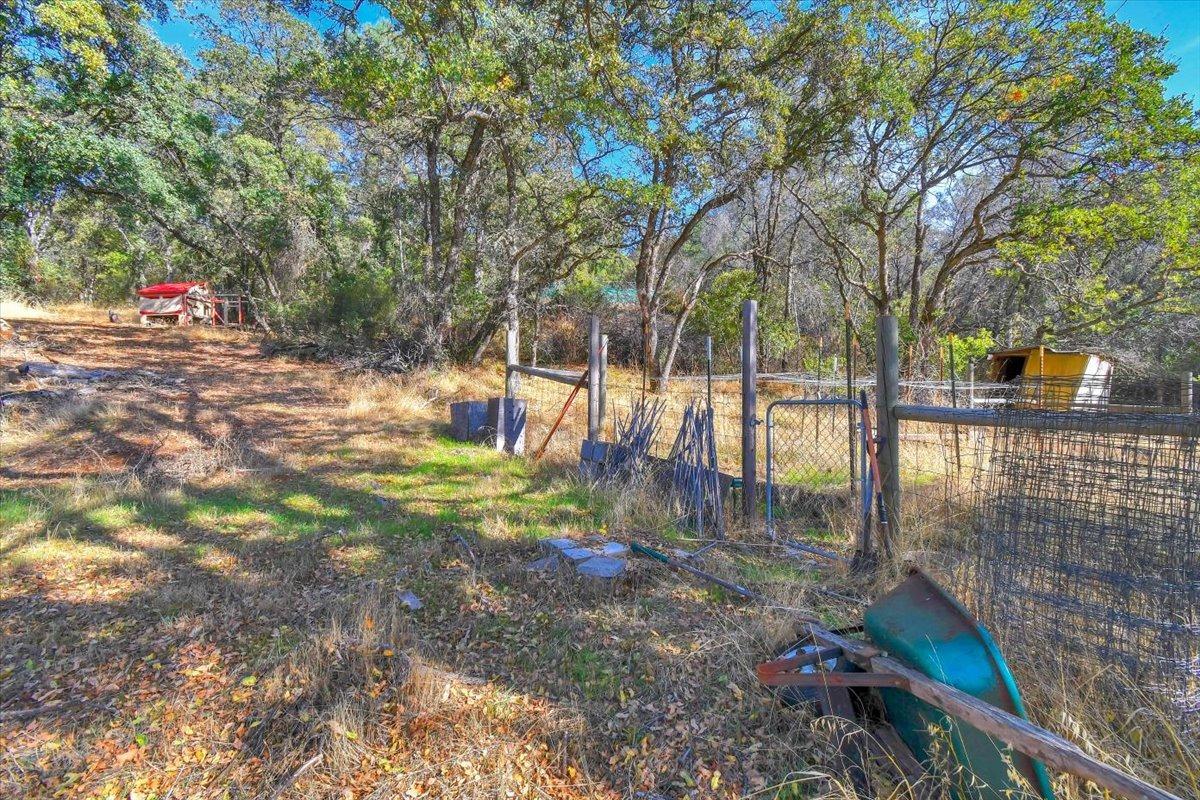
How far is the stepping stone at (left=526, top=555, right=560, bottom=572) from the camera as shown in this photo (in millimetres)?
3682

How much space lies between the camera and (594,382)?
6.36 m

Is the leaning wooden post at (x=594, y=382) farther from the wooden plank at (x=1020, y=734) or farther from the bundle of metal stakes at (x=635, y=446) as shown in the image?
the wooden plank at (x=1020, y=734)

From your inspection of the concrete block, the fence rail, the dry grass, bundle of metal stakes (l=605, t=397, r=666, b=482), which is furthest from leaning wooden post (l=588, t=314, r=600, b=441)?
the fence rail

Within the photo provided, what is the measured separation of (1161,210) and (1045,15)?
166 inches

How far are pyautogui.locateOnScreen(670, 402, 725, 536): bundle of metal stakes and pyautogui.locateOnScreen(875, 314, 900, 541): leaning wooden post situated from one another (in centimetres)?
135

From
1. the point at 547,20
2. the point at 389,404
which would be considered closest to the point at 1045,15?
the point at 547,20

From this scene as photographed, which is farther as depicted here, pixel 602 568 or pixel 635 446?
pixel 635 446

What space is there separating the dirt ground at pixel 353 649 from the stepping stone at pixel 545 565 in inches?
3.8

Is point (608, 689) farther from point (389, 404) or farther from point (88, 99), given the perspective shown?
point (88, 99)

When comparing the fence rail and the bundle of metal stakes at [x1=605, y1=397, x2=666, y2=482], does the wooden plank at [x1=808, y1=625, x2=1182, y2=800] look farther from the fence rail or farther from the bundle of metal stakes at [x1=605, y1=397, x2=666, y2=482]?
the bundle of metal stakes at [x1=605, y1=397, x2=666, y2=482]

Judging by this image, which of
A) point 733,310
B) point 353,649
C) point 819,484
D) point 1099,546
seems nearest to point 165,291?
point 733,310

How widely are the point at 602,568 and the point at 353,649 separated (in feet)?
4.96

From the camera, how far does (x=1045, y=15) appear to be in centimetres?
1027

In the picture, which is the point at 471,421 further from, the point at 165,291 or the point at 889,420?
the point at 165,291
